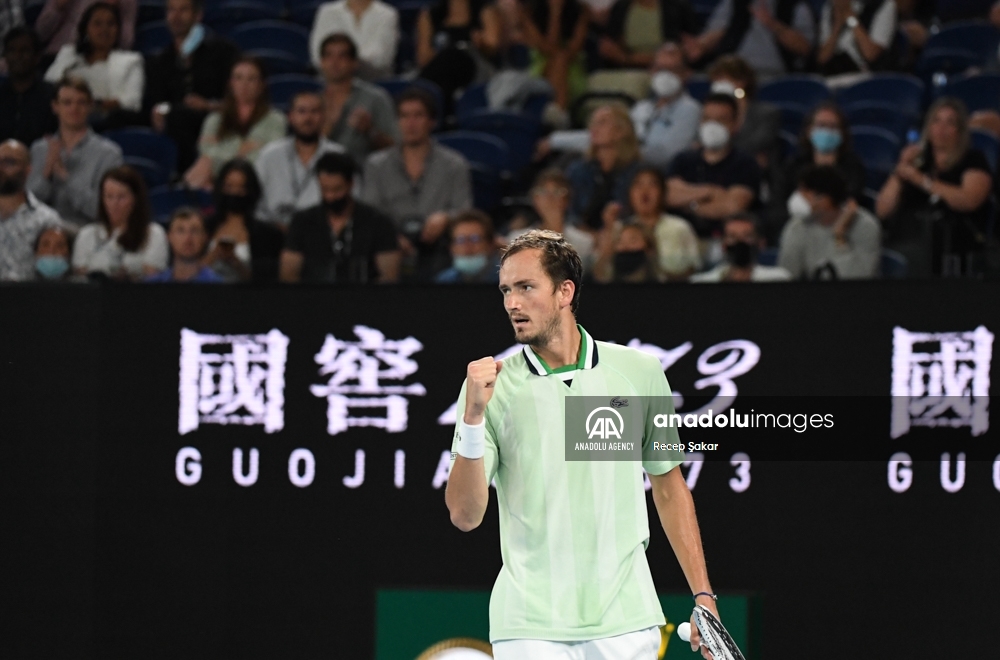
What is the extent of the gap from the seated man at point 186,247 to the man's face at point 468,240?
1061 millimetres

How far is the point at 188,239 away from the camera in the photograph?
20.1 feet

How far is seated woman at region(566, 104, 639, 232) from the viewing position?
6.82 metres

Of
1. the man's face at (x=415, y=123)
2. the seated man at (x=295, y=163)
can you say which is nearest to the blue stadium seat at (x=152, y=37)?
the seated man at (x=295, y=163)

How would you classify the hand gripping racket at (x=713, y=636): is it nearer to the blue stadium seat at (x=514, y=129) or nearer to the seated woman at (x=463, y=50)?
the blue stadium seat at (x=514, y=129)

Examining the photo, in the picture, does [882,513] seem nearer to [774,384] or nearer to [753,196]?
[774,384]

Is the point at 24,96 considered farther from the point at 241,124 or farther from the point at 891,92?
the point at 891,92

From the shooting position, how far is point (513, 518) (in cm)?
369

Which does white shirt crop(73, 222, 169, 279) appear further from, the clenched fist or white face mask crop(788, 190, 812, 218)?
the clenched fist

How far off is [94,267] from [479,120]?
9.74 ft

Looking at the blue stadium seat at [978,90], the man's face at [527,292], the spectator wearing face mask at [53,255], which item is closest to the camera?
the man's face at [527,292]

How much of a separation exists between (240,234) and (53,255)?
0.87m

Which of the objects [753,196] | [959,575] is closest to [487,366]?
[959,575]

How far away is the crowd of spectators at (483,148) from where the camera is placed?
19.4 ft

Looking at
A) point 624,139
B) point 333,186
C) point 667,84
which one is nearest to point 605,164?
point 624,139
